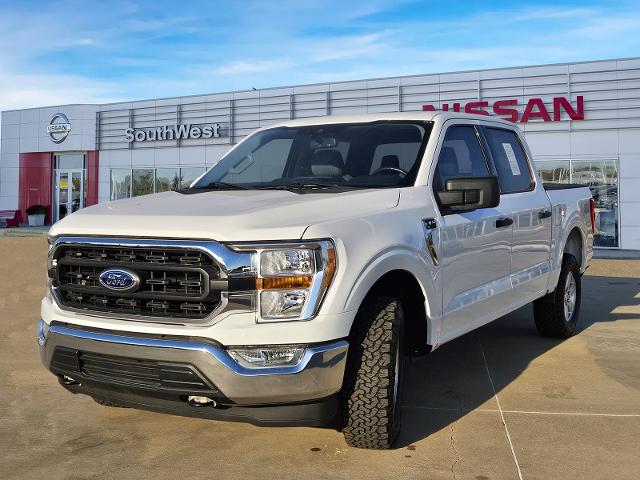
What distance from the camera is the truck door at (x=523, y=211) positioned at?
506 centimetres

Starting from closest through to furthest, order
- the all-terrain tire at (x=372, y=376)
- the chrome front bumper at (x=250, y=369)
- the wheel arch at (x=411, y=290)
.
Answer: the chrome front bumper at (x=250, y=369) < the all-terrain tire at (x=372, y=376) < the wheel arch at (x=411, y=290)

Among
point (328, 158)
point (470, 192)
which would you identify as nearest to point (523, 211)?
point (470, 192)

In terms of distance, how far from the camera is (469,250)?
13.9 ft

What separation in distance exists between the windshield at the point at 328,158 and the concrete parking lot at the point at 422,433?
60.3 inches

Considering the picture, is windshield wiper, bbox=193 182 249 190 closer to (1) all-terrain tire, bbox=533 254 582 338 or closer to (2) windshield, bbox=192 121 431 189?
(2) windshield, bbox=192 121 431 189

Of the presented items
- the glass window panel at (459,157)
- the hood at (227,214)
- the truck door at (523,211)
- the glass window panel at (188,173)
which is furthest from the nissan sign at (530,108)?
the hood at (227,214)

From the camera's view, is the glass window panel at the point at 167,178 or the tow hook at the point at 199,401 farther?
the glass window panel at the point at 167,178

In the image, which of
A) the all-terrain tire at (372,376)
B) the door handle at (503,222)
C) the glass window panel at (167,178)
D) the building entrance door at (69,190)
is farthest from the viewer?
the building entrance door at (69,190)

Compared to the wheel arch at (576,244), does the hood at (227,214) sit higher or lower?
higher

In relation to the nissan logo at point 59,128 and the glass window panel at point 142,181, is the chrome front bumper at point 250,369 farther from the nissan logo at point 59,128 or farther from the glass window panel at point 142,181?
the nissan logo at point 59,128

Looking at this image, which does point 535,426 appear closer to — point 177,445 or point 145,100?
point 177,445

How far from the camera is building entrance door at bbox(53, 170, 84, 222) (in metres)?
29.5

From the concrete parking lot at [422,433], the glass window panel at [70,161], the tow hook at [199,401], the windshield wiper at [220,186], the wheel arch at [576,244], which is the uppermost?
the glass window panel at [70,161]

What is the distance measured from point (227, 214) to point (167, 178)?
2437cm
